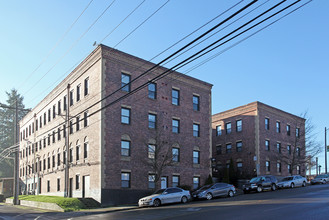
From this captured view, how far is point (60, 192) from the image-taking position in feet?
121

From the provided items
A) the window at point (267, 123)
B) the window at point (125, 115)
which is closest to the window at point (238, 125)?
the window at point (267, 123)

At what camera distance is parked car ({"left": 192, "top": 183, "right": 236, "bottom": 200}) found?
1131 inches

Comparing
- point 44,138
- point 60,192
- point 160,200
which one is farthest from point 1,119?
point 160,200

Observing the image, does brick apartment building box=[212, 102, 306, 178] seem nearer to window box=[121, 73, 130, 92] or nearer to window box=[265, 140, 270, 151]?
window box=[265, 140, 270, 151]

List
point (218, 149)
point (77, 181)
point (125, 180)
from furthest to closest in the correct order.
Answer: point (218, 149) < point (77, 181) < point (125, 180)

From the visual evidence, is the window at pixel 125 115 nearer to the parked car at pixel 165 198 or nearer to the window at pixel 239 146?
the parked car at pixel 165 198

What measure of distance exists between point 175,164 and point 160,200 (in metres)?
9.78

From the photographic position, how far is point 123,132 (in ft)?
105

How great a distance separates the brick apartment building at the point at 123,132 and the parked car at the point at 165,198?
4.05 m

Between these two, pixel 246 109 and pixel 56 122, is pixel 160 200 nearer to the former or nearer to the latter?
pixel 56 122

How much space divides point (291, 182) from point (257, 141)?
1034cm

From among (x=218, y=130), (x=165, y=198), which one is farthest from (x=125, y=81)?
(x=218, y=130)

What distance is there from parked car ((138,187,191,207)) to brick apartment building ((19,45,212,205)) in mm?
4049

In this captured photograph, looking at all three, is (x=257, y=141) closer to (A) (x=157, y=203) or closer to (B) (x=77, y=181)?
(A) (x=157, y=203)
